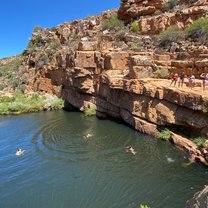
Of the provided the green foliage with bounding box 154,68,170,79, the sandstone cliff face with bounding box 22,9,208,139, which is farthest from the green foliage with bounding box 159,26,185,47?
the green foliage with bounding box 154,68,170,79

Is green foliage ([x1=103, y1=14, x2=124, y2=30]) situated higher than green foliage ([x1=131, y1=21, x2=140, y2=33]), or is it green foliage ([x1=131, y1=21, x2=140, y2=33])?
green foliage ([x1=103, y1=14, x2=124, y2=30])

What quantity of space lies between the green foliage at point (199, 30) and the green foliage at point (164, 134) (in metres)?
9.55

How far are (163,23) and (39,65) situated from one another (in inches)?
678

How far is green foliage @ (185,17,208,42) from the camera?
22.2 metres

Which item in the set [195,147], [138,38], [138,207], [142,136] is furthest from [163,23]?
[138,207]

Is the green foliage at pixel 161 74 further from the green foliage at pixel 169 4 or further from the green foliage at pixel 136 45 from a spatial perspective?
the green foliage at pixel 169 4

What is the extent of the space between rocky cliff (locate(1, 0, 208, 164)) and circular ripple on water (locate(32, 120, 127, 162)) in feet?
10.6

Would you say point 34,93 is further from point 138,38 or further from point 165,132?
point 165,132

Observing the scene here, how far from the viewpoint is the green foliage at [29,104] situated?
28797mm

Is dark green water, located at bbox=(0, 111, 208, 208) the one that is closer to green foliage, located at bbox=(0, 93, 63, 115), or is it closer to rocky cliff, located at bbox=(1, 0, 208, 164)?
rocky cliff, located at bbox=(1, 0, 208, 164)

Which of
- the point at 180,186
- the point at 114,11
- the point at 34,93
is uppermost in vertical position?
the point at 114,11

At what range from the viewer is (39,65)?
118 feet

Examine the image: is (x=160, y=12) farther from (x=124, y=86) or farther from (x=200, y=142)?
(x=200, y=142)

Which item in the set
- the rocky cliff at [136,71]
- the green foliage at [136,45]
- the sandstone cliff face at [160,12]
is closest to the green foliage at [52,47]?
the rocky cliff at [136,71]
